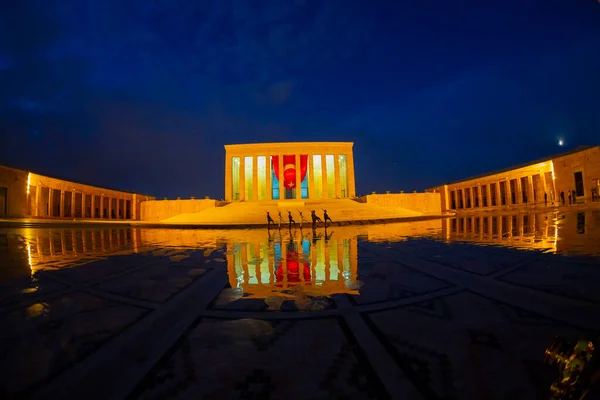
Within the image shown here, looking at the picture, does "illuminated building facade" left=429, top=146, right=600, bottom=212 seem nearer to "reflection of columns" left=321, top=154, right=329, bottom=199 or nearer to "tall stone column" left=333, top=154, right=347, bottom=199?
"tall stone column" left=333, top=154, right=347, bottom=199

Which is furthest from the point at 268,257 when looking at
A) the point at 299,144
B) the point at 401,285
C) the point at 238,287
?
the point at 299,144

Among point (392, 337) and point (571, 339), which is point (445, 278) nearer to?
point (571, 339)

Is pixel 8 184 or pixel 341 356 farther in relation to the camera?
pixel 8 184

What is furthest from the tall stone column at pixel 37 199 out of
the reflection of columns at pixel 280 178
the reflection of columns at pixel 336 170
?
the reflection of columns at pixel 336 170

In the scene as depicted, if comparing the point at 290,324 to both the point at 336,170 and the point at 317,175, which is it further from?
the point at 336,170

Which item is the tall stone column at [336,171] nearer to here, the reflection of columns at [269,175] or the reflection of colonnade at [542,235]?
the reflection of columns at [269,175]

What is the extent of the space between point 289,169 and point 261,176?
5224 millimetres

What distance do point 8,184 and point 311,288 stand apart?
131ft

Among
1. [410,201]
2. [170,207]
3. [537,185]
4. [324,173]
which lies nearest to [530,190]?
[537,185]

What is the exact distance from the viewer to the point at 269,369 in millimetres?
1607

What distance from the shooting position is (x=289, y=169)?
1757 inches

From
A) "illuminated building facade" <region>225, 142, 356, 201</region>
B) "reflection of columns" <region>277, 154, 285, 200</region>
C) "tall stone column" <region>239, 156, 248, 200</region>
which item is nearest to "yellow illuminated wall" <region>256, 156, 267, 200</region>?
"illuminated building facade" <region>225, 142, 356, 201</region>

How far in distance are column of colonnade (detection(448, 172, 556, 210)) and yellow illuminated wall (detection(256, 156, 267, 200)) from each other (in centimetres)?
3425

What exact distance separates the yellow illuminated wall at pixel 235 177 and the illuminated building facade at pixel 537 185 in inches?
1511
